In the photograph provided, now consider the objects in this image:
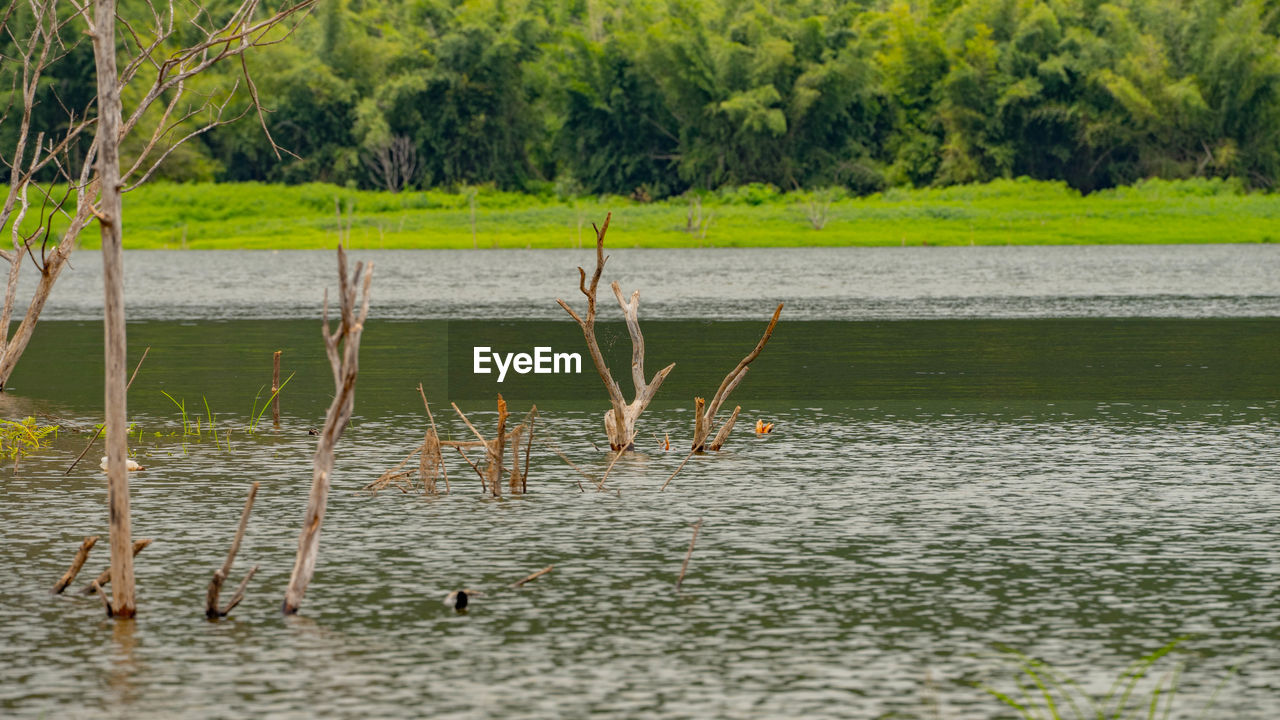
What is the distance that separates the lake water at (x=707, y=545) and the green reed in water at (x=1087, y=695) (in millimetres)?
97

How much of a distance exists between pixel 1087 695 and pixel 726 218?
10744 cm

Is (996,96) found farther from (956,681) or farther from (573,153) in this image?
(956,681)

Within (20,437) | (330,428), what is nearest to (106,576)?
(330,428)

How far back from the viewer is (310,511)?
42.9ft

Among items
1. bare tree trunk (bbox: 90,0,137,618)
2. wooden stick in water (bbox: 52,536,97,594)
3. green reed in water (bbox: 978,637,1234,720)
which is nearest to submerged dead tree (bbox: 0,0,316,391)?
bare tree trunk (bbox: 90,0,137,618)

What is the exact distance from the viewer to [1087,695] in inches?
455

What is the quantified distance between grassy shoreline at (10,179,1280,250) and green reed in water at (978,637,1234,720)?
308 ft

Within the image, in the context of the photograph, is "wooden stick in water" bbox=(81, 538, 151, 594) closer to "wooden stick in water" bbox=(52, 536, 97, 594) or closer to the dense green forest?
"wooden stick in water" bbox=(52, 536, 97, 594)

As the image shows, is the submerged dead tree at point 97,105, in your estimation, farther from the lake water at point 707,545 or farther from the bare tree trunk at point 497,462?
the bare tree trunk at point 497,462

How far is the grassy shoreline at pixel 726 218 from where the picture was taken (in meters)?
108

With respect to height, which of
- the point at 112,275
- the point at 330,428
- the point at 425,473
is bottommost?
the point at 425,473

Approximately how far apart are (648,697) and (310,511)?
2862mm

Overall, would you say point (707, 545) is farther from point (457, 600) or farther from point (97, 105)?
point (97, 105)

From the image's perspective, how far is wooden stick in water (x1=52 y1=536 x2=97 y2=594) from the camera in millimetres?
13977
